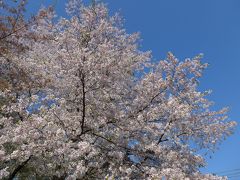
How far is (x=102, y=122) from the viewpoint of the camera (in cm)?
1271

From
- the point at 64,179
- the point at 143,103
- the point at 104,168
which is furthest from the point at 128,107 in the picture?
the point at 64,179

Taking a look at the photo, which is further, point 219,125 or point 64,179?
point 219,125

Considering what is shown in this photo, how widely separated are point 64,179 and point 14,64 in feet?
19.3

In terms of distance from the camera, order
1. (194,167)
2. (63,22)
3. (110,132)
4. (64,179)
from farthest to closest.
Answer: (63,22), (194,167), (110,132), (64,179)

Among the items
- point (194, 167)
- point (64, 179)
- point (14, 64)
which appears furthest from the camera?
point (14, 64)

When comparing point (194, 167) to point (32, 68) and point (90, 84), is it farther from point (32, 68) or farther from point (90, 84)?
point (32, 68)

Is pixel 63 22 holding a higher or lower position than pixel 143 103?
higher

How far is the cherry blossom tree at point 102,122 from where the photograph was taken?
10.9 metres

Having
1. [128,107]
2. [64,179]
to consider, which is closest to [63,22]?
[128,107]

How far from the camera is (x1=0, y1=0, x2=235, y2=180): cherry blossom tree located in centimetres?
1092

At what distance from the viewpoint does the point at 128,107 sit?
46.4 feet

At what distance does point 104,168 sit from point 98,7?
36.4 feet

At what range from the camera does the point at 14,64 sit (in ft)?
49.6

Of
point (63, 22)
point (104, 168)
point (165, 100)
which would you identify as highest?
point (63, 22)
